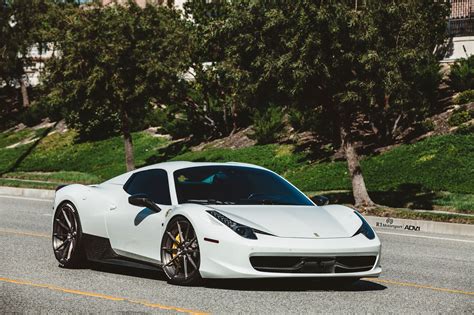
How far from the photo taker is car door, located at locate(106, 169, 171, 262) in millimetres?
9430

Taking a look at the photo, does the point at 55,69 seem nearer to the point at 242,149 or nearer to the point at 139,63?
the point at 139,63

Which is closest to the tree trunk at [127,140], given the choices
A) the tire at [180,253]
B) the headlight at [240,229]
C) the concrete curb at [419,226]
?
the concrete curb at [419,226]

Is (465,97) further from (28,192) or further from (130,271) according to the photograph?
(130,271)

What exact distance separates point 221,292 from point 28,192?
2324 cm

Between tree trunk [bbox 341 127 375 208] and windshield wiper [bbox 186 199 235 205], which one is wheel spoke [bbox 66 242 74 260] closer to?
windshield wiper [bbox 186 199 235 205]

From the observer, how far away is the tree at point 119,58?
35.2 meters

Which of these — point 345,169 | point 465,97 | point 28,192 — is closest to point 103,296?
point 28,192

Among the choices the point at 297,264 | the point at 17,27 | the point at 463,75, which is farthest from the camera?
the point at 17,27

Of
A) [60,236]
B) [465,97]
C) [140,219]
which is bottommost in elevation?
[465,97]

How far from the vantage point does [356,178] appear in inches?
946

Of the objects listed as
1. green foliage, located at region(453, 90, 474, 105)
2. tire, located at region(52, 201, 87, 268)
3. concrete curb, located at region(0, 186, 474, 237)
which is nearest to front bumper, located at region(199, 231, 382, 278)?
tire, located at region(52, 201, 87, 268)

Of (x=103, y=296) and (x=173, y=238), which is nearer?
(x=103, y=296)

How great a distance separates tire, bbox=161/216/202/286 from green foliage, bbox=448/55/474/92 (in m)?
28.9

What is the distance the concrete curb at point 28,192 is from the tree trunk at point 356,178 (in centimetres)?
1024
